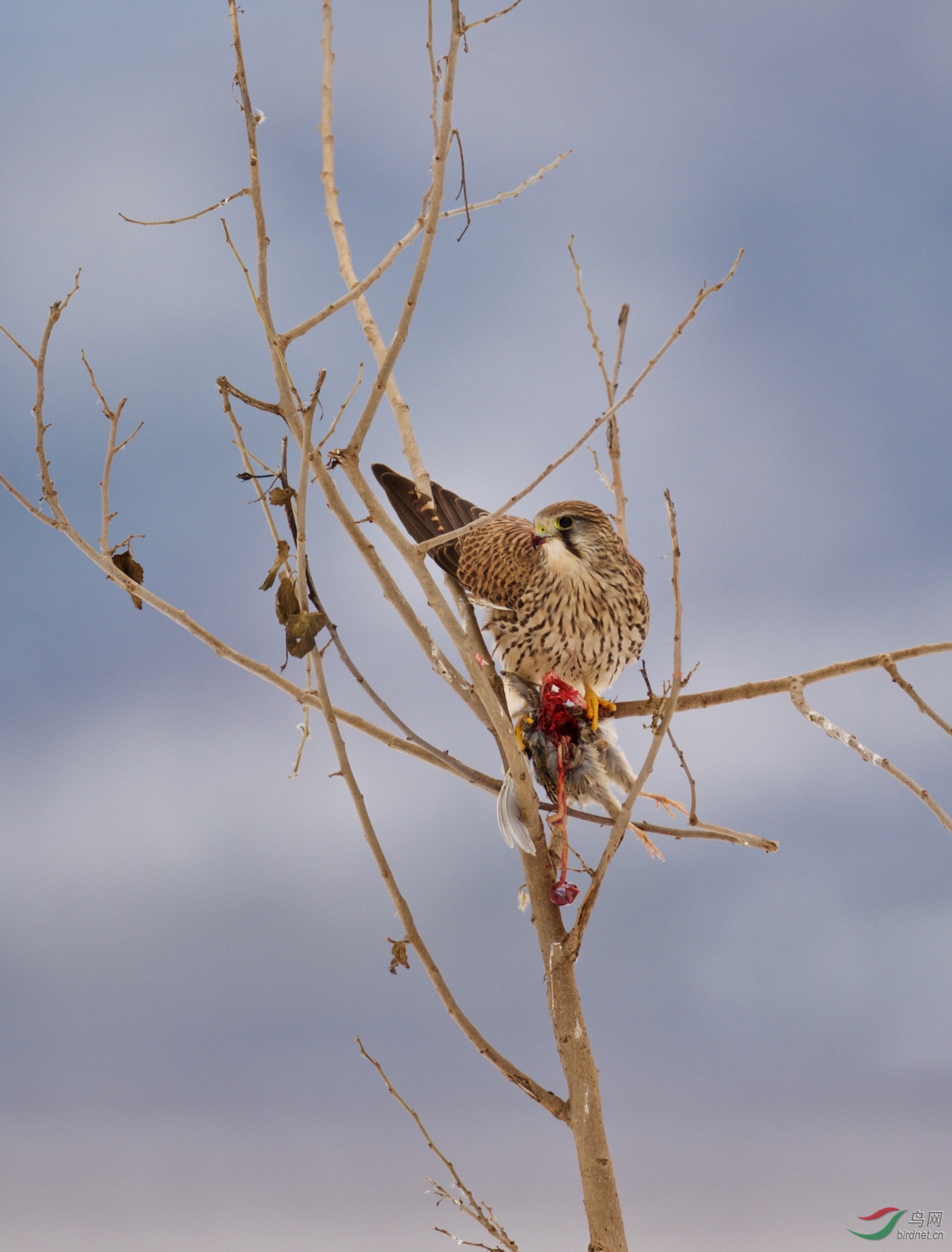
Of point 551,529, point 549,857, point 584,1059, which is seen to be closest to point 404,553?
point 551,529

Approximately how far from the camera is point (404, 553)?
6.38 feet

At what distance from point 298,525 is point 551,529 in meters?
0.71

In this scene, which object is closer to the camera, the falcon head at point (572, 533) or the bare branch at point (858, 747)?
the bare branch at point (858, 747)

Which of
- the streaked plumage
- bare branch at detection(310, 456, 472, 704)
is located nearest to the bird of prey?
the streaked plumage

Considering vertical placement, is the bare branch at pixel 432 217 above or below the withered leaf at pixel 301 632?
above

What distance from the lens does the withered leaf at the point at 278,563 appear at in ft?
6.00

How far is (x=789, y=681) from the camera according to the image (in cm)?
217

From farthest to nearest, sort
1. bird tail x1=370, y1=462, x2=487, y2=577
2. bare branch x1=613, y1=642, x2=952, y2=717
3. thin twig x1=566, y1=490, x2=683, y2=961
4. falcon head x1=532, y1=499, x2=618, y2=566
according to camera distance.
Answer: bird tail x1=370, y1=462, x2=487, y2=577 < falcon head x1=532, y1=499, x2=618, y2=566 < bare branch x1=613, y1=642, x2=952, y2=717 < thin twig x1=566, y1=490, x2=683, y2=961

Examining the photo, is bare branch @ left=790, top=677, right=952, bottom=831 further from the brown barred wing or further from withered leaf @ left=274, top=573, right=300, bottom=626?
withered leaf @ left=274, top=573, right=300, bottom=626

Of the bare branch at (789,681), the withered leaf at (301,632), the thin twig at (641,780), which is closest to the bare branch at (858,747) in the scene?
the bare branch at (789,681)

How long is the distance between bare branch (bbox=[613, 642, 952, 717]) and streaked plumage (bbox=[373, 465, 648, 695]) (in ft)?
0.78

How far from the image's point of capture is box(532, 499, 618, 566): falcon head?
2369 mm

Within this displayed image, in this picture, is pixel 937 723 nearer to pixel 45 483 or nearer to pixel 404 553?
pixel 404 553

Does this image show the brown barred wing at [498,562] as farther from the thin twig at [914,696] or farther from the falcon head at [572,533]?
the thin twig at [914,696]
